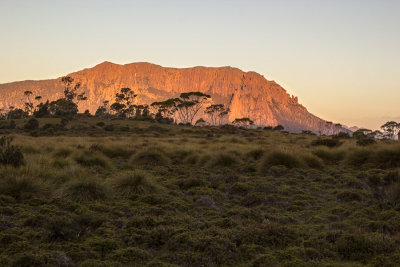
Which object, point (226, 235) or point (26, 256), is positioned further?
point (226, 235)

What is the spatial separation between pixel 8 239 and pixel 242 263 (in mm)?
4050

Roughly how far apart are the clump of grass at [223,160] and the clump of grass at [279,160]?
1.95m

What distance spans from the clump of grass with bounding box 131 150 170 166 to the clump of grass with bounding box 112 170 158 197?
5.73 meters

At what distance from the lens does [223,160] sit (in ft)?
51.3

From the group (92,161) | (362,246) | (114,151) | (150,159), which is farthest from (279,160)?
(114,151)

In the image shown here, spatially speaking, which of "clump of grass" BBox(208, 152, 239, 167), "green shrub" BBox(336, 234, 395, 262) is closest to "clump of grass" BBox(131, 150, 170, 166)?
"clump of grass" BBox(208, 152, 239, 167)

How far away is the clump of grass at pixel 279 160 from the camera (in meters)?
13.8

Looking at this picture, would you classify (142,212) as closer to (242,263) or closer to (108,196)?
(108,196)

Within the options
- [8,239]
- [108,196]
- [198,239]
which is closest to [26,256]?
[8,239]

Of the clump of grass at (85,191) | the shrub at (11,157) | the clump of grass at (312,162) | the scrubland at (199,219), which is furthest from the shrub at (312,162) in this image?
the shrub at (11,157)

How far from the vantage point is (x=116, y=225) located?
21.0 ft

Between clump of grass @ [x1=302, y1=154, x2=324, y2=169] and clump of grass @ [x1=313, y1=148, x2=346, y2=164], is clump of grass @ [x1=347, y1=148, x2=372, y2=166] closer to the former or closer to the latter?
clump of grass @ [x1=313, y1=148, x2=346, y2=164]

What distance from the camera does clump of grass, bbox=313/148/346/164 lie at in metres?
17.0

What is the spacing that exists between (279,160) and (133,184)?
300 inches
